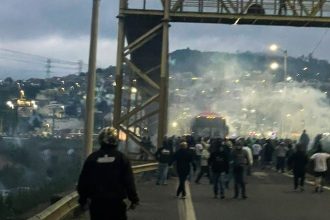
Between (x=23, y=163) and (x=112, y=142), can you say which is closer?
(x=112, y=142)

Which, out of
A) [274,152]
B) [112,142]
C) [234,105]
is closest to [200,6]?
[274,152]

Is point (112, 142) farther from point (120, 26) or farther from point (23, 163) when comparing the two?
point (23, 163)

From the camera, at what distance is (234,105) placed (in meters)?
134

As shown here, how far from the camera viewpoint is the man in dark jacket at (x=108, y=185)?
6281mm

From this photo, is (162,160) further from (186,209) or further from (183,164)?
(186,209)

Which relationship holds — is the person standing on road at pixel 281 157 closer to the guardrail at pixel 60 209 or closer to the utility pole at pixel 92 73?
the utility pole at pixel 92 73

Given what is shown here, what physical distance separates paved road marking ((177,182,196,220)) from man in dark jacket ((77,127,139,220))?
24.0 feet

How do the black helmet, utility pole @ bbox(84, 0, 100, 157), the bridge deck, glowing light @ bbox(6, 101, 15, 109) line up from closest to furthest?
the black helmet < the bridge deck < utility pole @ bbox(84, 0, 100, 157) < glowing light @ bbox(6, 101, 15, 109)

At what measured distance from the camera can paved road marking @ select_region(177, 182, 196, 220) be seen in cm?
1374

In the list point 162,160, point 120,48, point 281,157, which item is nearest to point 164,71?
point 120,48

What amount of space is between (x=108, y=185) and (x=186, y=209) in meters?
9.07

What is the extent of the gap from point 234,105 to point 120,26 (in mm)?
108629

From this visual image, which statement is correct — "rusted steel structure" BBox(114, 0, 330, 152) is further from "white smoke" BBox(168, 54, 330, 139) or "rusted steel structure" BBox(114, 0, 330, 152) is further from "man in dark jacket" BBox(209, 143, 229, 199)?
"white smoke" BBox(168, 54, 330, 139)

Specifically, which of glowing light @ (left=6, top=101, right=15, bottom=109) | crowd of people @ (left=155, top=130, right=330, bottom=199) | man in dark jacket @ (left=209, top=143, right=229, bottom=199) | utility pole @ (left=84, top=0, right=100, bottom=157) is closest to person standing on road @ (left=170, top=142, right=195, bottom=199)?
crowd of people @ (left=155, top=130, right=330, bottom=199)
